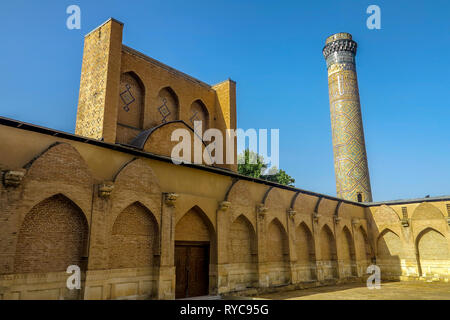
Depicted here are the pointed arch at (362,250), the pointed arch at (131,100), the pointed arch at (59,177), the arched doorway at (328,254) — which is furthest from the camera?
the pointed arch at (362,250)

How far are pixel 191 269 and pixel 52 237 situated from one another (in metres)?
5.00

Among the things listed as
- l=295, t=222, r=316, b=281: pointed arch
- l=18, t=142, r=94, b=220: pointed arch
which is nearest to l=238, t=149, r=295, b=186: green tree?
l=295, t=222, r=316, b=281: pointed arch

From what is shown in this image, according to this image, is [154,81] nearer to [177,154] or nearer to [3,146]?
[177,154]

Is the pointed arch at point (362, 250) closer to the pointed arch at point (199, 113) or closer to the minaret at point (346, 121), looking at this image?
the minaret at point (346, 121)

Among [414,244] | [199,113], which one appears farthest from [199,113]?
[414,244]

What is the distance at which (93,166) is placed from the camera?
9156 mm

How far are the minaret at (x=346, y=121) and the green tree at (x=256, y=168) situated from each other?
7.28m

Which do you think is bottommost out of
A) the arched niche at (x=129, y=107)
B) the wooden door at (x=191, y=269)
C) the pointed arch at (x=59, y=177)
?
the wooden door at (x=191, y=269)

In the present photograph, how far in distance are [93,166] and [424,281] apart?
1851cm

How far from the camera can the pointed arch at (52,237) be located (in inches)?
300

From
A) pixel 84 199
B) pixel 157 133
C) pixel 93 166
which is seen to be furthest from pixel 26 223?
pixel 157 133

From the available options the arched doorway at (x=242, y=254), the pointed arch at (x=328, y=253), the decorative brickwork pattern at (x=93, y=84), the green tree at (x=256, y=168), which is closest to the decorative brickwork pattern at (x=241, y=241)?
the arched doorway at (x=242, y=254)

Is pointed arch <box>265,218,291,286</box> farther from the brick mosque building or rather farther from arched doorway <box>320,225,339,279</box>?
arched doorway <box>320,225,339,279</box>

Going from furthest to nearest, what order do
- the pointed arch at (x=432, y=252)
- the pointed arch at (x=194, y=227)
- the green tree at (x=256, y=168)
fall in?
the green tree at (x=256, y=168)
the pointed arch at (x=432, y=252)
the pointed arch at (x=194, y=227)
